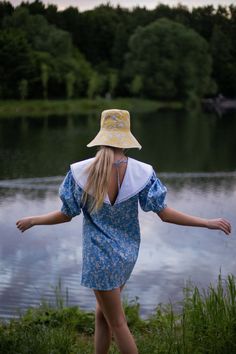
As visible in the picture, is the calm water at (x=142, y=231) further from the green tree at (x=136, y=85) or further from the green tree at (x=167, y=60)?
the green tree at (x=167, y=60)

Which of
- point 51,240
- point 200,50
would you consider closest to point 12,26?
point 200,50

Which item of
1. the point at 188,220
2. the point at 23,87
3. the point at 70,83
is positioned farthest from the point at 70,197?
the point at 70,83

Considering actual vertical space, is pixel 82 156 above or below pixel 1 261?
below

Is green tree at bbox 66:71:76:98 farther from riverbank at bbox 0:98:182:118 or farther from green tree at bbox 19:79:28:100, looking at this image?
green tree at bbox 19:79:28:100

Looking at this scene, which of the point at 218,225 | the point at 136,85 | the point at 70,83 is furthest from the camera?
the point at 136,85

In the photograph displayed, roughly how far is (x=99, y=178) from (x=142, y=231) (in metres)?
7.38

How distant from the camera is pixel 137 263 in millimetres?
8375

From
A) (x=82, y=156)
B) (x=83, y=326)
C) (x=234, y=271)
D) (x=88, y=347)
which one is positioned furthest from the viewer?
(x=82, y=156)

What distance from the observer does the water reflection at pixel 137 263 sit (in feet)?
22.9

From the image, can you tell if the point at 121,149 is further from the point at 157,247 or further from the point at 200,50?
the point at 200,50

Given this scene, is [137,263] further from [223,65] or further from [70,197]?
[223,65]

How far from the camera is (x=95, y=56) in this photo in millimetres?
77125

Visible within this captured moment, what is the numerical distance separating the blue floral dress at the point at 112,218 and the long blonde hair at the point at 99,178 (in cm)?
4

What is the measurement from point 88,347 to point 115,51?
7112 centimetres
